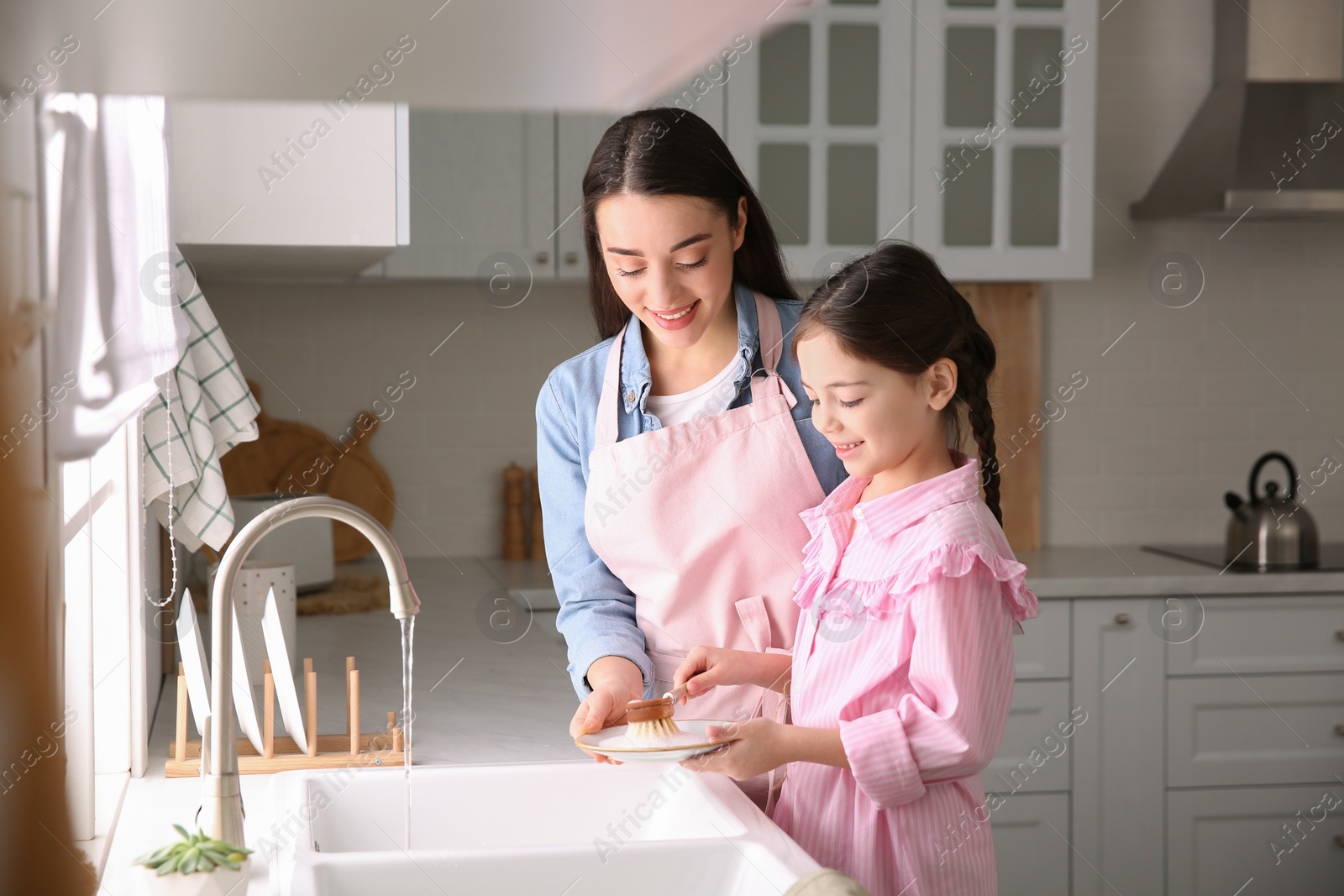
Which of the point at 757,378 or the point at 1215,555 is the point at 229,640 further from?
the point at 1215,555

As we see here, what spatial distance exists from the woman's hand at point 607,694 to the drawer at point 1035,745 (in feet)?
5.08

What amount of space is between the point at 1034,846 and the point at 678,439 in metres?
1.73

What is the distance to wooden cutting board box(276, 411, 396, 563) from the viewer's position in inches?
104

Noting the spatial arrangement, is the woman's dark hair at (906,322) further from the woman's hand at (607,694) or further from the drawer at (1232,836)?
the drawer at (1232,836)

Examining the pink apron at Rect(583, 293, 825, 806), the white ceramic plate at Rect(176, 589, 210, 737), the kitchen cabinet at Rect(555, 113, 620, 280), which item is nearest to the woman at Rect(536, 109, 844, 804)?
the pink apron at Rect(583, 293, 825, 806)

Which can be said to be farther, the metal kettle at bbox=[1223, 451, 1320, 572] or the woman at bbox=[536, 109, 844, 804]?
the metal kettle at bbox=[1223, 451, 1320, 572]

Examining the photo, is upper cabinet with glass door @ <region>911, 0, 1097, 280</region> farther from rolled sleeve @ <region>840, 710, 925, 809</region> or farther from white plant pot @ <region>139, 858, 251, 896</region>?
white plant pot @ <region>139, 858, 251, 896</region>

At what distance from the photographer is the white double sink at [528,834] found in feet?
2.65

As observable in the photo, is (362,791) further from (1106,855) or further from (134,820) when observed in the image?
(1106,855)

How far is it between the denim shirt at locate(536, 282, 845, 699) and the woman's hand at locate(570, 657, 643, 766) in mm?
28

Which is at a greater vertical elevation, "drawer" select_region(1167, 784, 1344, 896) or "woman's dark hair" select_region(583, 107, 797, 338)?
"woman's dark hair" select_region(583, 107, 797, 338)

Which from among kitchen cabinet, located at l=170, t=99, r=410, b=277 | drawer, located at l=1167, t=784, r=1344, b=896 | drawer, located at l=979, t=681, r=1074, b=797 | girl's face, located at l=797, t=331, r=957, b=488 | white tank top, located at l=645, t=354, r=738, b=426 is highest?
kitchen cabinet, located at l=170, t=99, r=410, b=277

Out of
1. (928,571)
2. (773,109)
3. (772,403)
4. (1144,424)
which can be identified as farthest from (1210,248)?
(928,571)

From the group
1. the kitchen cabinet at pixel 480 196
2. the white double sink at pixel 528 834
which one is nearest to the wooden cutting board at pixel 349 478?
the kitchen cabinet at pixel 480 196
